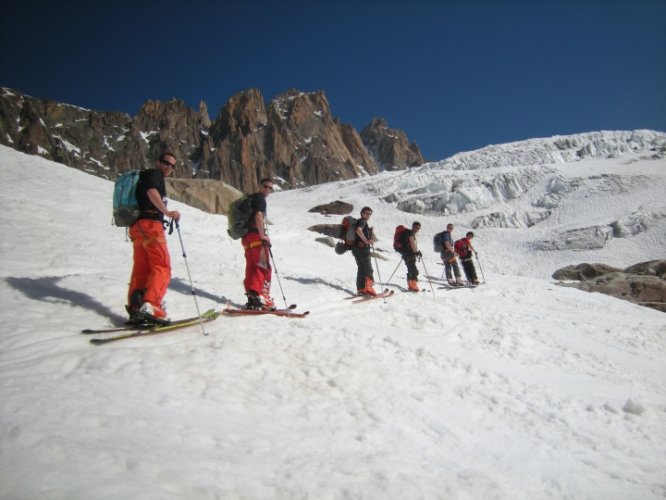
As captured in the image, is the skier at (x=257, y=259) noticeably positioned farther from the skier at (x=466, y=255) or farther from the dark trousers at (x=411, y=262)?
the skier at (x=466, y=255)

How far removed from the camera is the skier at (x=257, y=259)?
6496 mm

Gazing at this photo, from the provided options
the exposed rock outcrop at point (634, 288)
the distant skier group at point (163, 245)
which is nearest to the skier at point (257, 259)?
the distant skier group at point (163, 245)

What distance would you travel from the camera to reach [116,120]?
13925 centimetres

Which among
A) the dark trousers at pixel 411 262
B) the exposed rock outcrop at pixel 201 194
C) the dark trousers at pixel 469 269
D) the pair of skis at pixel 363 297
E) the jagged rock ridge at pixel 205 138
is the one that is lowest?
the dark trousers at pixel 469 269

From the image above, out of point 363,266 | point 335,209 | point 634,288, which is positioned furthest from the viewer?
point 335,209

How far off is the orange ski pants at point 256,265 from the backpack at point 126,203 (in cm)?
195

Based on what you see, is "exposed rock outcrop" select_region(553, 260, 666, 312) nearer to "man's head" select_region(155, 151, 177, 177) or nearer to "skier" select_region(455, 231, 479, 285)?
"skier" select_region(455, 231, 479, 285)

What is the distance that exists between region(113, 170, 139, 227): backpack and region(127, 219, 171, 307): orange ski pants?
11cm

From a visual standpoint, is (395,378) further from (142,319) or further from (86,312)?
(86,312)

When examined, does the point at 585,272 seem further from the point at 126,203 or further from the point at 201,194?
the point at 126,203

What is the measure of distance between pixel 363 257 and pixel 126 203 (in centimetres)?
547

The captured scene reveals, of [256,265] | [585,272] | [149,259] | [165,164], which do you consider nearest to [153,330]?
[149,259]

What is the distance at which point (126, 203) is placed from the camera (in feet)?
16.9

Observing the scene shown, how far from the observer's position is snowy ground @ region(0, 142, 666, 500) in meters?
2.29
